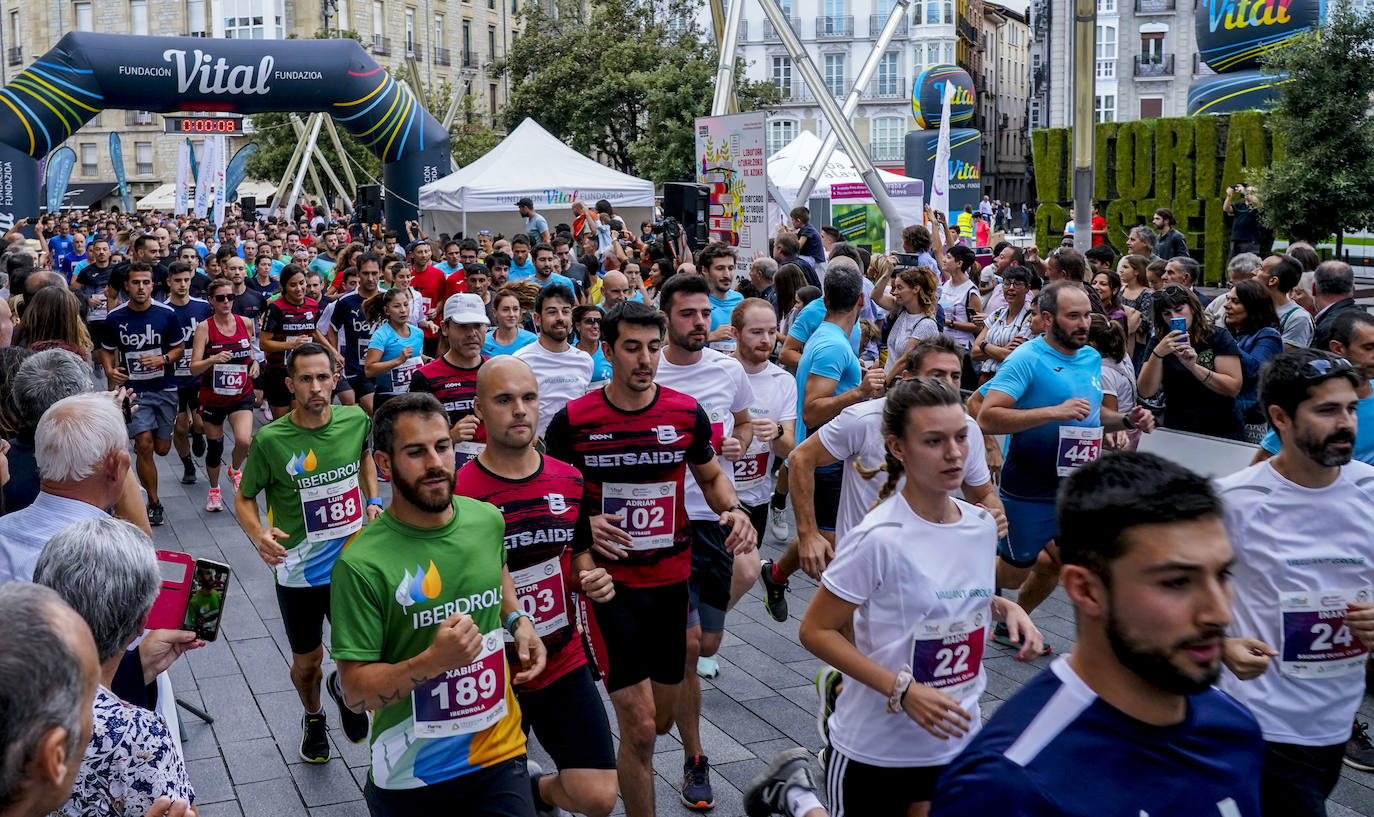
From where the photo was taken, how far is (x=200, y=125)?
27.1m

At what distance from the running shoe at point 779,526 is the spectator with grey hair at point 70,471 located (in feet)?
19.7

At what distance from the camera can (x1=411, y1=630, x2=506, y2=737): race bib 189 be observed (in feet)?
12.0

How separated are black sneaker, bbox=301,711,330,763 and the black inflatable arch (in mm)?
19870

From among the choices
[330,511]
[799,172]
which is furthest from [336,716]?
[799,172]

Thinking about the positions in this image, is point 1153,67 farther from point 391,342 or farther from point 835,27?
point 391,342

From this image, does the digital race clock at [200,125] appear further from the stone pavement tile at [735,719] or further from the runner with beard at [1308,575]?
the runner with beard at [1308,575]

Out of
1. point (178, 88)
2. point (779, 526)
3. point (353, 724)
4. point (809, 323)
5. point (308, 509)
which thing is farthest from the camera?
point (178, 88)

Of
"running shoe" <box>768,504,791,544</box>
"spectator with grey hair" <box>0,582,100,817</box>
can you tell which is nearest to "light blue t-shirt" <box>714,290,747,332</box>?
"running shoe" <box>768,504,791,544</box>

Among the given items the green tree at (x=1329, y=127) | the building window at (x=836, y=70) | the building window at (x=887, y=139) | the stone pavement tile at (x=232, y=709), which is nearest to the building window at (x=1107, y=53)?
the building window at (x=887, y=139)

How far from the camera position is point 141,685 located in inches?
135

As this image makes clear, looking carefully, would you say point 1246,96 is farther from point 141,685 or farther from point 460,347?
point 141,685

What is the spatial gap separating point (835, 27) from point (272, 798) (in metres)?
72.9

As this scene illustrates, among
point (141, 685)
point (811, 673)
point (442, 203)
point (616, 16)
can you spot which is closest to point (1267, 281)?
point (811, 673)

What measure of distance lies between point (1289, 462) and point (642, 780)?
232cm
